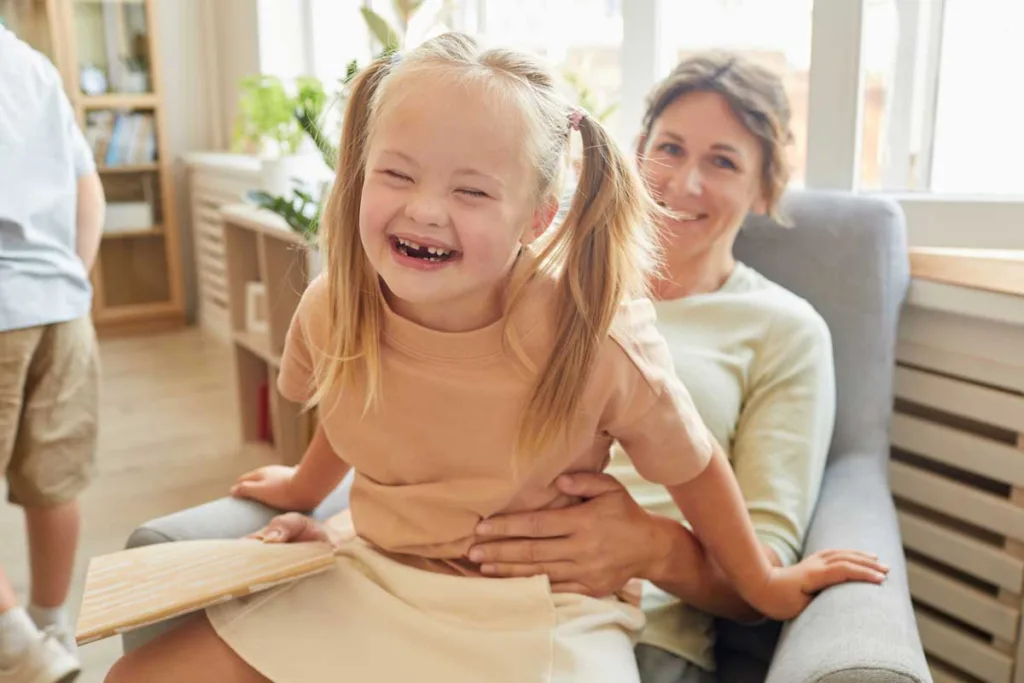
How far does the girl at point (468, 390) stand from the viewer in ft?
3.07

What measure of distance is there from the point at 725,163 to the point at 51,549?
5.13 ft

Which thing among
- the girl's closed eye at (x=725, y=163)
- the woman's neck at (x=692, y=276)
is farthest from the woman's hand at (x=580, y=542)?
the girl's closed eye at (x=725, y=163)

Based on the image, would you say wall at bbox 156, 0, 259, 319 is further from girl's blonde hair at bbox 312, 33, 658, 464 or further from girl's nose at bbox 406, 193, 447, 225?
girl's nose at bbox 406, 193, 447, 225

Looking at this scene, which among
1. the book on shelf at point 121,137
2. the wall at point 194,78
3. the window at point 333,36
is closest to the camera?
the window at point 333,36

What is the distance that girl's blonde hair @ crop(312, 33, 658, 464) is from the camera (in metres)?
0.96

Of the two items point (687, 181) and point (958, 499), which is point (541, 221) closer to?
point (687, 181)

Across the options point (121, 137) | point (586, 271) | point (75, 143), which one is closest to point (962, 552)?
point (586, 271)

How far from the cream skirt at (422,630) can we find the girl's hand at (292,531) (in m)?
0.11

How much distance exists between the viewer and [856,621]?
0.98 meters

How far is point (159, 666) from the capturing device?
1.05 metres

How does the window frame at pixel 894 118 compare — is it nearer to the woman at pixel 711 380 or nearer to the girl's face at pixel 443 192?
the woman at pixel 711 380

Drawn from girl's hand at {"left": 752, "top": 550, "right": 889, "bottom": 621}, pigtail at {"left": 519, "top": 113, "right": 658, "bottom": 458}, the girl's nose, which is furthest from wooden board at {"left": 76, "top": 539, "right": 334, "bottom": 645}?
girl's hand at {"left": 752, "top": 550, "right": 889, "bottom": 621}

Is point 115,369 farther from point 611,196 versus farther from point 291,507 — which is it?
point 611,196

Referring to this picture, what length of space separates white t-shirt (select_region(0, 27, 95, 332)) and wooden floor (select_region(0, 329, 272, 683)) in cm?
78
